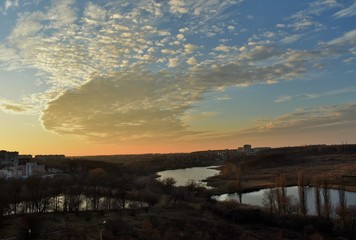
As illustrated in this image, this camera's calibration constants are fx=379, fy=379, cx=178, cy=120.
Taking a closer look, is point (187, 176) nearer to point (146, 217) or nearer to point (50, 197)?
point (50, 197)

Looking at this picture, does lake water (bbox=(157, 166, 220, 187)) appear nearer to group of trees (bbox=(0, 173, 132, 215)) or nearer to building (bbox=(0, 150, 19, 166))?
building (bbox=(0, 150, 19, 166))

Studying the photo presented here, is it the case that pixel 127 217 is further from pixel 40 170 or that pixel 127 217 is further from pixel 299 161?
pixel 299 161

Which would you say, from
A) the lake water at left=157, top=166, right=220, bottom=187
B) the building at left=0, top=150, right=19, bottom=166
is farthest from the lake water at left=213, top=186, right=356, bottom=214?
the building at left=0, top=150, right=19, bottom=166

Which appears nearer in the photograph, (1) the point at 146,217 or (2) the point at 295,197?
(1) the point at 146,217

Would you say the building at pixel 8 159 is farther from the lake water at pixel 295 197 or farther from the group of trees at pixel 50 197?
the lake water at pixel 295 197

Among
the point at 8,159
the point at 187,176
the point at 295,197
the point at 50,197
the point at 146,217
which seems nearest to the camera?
the point at 146,217

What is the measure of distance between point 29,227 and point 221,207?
27.9m

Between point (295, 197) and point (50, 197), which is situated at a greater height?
point (50, 197)

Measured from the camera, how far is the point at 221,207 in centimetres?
5191

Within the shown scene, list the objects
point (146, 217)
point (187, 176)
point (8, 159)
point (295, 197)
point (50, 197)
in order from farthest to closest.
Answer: point (187, 176) → point (8, 159) → point (295, 197) → point (50, 197) → point (146, 217)

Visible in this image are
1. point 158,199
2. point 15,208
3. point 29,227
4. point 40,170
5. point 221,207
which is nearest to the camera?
point 29,227

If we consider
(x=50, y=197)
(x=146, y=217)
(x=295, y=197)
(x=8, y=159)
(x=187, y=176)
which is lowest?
(x=295, y=197)

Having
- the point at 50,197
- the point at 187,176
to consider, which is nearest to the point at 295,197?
the point at 50,197

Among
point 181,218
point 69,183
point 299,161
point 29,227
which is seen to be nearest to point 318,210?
point 181,218
